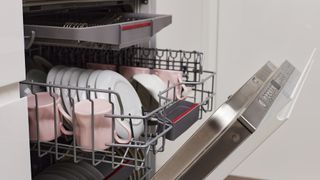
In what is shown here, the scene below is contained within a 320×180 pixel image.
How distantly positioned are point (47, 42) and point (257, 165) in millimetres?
1412

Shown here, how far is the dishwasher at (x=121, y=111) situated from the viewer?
62 cm

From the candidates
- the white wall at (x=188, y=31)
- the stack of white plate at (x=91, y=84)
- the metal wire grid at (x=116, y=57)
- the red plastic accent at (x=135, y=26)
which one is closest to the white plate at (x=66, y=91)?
the stack of white plate at (x=91, y=84)

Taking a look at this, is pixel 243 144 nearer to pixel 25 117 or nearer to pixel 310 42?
pixel 25 117

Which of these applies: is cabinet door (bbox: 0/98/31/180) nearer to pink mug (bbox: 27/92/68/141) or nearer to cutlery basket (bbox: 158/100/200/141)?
pink mug (bbox: 27/92/68/141)

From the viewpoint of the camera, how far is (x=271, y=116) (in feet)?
2.06

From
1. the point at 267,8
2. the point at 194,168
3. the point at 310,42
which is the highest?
the point at 267,8

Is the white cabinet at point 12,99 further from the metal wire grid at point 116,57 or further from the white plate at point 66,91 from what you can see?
the metal wire grid at point 116,57

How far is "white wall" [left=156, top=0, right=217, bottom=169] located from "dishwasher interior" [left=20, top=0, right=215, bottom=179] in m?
0.18

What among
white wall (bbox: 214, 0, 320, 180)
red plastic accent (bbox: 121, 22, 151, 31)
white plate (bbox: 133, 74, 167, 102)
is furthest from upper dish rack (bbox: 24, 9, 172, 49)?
white wall (bbox: 214, 0, 320, 180)

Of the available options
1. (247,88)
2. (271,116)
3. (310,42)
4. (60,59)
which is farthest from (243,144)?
(310,42)

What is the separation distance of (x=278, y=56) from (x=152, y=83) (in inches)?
40.2

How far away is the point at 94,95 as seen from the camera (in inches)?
32.3

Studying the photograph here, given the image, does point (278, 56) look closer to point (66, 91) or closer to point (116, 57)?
point (116, 57)

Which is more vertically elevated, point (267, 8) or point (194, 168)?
point (267, 8)
